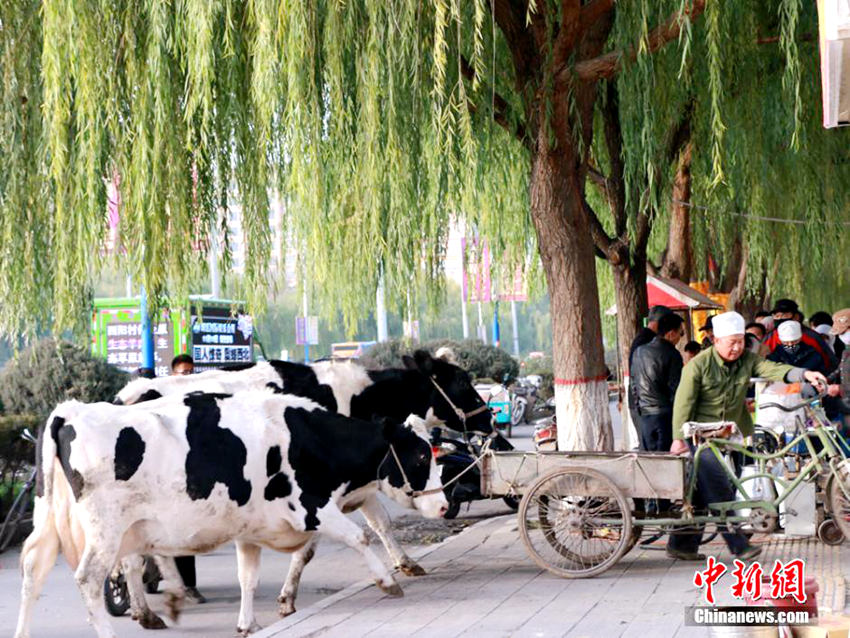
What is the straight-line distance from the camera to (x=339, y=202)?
35.0 ft

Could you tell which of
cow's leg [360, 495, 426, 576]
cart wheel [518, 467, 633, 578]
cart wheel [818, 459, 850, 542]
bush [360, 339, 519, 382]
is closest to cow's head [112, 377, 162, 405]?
cow's leg [360, 495, 426, 576]

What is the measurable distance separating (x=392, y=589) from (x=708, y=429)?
8.43 feet

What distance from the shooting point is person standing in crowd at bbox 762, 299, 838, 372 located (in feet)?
43.4

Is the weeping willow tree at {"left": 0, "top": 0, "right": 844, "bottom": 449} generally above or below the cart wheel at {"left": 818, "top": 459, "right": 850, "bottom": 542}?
above

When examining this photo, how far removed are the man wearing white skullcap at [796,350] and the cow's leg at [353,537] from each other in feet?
19.2

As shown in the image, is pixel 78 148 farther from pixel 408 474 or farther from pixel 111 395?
pixel 111 395

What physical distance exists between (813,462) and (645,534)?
2.05 metres

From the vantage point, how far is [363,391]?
10.8 metres

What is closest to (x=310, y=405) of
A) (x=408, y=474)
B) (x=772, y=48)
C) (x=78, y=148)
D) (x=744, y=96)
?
(x=408, y=474)

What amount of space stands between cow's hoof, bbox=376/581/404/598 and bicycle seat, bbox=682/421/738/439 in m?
2.37

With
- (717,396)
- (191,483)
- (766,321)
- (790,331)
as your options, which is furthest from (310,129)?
(766,321)

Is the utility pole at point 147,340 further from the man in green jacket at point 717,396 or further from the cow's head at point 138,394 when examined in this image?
the man in green jacket at point 717,396

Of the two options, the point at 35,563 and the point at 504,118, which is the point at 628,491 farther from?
the point at 35,563

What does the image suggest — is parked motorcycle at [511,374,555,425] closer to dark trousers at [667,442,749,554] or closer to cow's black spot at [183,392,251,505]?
dark trousers at [667,442,749,554]
